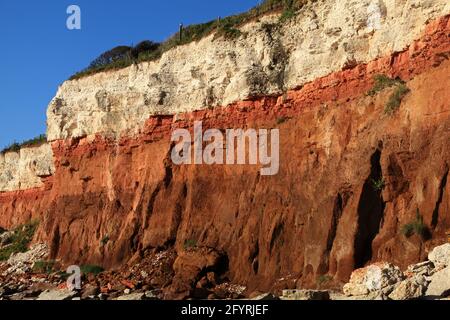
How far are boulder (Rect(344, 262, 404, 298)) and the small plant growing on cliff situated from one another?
5.93m

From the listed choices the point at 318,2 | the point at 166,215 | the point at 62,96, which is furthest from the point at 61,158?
the point at 318,2

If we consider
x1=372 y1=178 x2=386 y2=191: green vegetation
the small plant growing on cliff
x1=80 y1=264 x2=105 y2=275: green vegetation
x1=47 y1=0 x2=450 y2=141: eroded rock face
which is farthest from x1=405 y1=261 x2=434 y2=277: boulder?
x1=80 y1=264 x2=105 y2=275: green vegetation

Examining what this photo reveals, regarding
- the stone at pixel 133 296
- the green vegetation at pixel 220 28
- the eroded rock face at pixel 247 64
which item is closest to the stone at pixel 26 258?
the eroded rock face at pixel 247 64

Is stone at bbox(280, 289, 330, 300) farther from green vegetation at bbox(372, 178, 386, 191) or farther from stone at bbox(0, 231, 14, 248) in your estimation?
stone at bbox(0, 231, 14, 248)

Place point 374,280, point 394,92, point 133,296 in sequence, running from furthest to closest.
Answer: point 133,296, point 394,92, point 374,280

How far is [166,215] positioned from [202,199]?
213 centimetres

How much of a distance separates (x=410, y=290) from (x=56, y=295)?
45.5 feet

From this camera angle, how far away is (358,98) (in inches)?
906

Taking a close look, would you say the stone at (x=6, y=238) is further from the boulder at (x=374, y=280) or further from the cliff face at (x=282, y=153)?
the boulder at (x=374, y=280)

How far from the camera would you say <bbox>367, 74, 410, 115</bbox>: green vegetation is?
21.0 m

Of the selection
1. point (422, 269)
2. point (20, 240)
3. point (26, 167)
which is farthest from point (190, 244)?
point (26, 167)

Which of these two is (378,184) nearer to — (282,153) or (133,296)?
(282,153)

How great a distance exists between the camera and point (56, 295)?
930 inches

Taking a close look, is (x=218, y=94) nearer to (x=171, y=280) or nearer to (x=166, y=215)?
(x=166, y=215)
